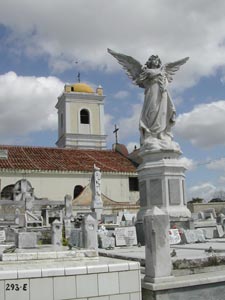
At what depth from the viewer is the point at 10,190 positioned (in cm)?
3966

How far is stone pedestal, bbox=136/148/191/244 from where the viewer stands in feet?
48.2

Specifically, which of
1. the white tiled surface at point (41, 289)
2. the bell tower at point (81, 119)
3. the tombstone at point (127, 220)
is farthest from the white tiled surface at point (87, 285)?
the bell tower at point (81, 119)

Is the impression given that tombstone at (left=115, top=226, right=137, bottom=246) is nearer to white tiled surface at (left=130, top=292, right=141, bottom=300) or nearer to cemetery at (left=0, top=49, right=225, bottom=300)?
cemetery at (left=0, top=49, right=225, bottom=300)

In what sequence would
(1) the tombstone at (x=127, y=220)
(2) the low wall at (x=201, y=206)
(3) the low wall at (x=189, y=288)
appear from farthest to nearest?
(2) the low wall at (x=201, y=206), (1) the tombstone at (x=127, y=220), (3) the low wall at (x=189, y=288)

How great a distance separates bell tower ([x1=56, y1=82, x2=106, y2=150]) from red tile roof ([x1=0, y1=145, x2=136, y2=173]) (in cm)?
668

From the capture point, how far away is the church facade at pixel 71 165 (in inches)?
1599

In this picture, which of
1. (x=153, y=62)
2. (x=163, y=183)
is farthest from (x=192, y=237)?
→ (x=153, y=62)

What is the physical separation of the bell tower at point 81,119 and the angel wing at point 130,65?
3936 centimetres

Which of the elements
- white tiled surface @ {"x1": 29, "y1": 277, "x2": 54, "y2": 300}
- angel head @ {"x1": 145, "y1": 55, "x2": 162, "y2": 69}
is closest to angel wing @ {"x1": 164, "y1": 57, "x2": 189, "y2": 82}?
angel head @ {"x1": 145, "y1": 55, "x2": 162, "y2": 69}

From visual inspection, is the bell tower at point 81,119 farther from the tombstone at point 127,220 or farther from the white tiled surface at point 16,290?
the white tiled surface at point 16,290

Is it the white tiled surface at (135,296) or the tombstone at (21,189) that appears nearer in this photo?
the white tiled surface at (135,296)

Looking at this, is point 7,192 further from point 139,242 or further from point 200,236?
point 200,236

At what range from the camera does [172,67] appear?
16844 millimetres

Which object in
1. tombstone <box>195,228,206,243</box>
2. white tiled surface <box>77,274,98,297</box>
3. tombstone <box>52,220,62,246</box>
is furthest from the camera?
tombstone <box>52,220,62,246</box>
